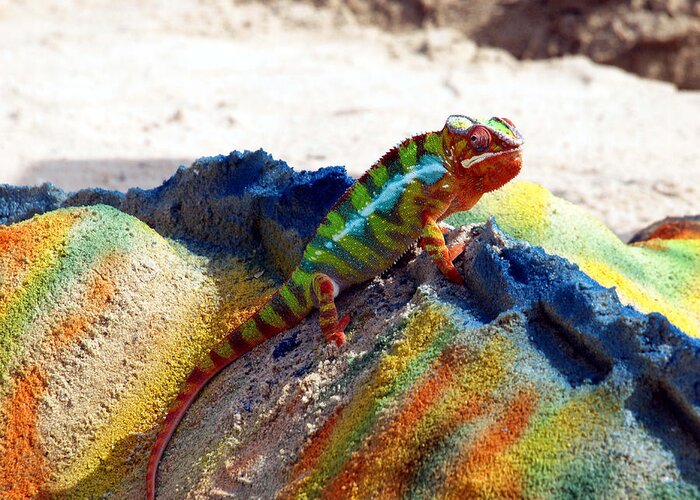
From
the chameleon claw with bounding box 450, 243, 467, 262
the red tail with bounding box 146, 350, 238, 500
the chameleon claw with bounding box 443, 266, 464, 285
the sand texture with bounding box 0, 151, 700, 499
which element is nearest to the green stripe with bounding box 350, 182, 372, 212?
the sand texture with bounding box 0, 151, 700, 499

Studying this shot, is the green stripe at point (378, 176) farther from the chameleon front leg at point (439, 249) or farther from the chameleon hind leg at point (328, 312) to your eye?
the chameleon hind leg at point (328, 312)

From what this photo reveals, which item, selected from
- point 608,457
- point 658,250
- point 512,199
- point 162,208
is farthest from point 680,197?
point 608,457

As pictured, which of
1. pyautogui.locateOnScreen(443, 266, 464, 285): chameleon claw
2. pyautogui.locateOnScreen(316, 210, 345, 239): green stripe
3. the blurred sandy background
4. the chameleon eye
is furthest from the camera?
the blurred sandy background

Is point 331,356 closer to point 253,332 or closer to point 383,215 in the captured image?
point 253,332

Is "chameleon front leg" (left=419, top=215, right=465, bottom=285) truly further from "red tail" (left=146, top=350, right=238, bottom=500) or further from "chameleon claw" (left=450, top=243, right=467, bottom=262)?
"red tail" (left=146, top=350, right=238, bottom=500)

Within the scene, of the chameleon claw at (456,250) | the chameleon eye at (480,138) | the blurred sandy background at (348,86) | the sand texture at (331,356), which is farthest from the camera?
the blurred sandy background at (348,86)

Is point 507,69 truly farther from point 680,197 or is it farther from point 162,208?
point 162,208

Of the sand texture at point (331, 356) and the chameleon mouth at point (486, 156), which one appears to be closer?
the sand texture at point (331, 356)

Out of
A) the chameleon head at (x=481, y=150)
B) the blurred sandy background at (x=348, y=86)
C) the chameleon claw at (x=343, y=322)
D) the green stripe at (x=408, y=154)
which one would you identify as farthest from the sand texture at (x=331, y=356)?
the blurred sandy background at (x=348, y=86)
